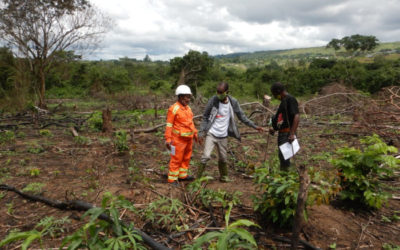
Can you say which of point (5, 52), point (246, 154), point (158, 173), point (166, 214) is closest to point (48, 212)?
point (166, 214)

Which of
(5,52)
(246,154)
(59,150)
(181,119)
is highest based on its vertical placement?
(5,52)

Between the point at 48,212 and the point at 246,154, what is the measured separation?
4251mm

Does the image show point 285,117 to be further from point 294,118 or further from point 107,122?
point 107,122

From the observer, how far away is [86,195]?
3695mm

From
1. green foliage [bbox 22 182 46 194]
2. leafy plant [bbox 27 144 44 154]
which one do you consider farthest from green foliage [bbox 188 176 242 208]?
leafy plant [bbox 27 144 44 154]

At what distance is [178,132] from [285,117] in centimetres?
165

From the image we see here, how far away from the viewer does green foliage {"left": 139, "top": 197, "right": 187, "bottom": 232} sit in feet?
9.24

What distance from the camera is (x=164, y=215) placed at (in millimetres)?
2848

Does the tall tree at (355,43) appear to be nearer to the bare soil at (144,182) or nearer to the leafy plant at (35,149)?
the bare soil at (144,182)

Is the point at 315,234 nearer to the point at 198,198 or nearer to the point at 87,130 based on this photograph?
the point at 198,198

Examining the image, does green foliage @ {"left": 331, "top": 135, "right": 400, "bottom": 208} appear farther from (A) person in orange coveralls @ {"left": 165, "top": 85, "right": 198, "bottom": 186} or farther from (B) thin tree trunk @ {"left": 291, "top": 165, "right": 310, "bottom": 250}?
(A) person in orange coveralls @ {"left": 165, "top": 85, "right": 198, "bottom": 186}

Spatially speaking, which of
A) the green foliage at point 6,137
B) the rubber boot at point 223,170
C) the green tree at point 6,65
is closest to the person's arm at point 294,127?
the rubber boot at point 223,170

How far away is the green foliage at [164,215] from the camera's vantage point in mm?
2815

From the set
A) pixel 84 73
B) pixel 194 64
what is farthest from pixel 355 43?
pixel 84 73
